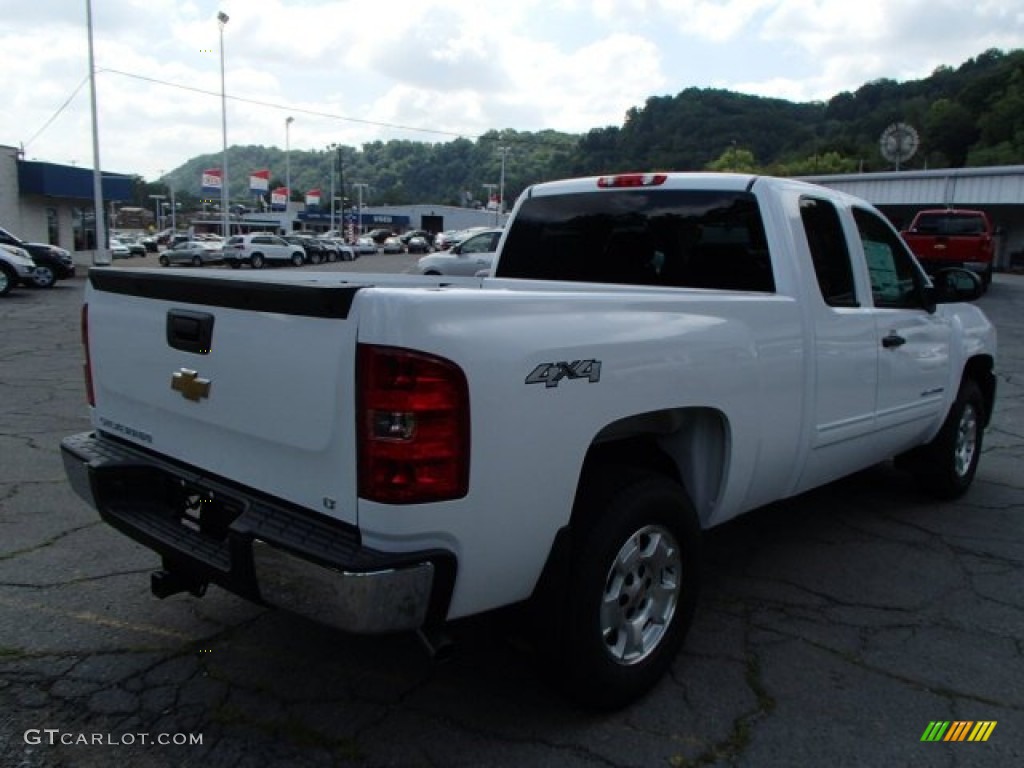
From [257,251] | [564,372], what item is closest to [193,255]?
[257,251]

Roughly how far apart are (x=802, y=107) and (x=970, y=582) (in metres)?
124

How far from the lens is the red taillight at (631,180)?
13.5 ft

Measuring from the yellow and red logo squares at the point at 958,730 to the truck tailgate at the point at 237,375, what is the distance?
7.09 ft

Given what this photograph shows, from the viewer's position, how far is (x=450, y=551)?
2250 mm

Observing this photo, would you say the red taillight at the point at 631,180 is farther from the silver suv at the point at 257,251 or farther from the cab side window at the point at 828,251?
the silver suv at the point at 257,251

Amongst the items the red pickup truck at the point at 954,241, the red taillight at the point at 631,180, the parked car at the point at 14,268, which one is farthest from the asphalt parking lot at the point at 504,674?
the red pickup truck at the point at 954,241

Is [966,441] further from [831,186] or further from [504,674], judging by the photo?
[831,186]

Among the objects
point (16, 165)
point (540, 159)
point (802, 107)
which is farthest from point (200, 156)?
point (16, 165)

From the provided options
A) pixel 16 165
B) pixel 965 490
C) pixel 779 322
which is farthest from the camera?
pixel 16 165

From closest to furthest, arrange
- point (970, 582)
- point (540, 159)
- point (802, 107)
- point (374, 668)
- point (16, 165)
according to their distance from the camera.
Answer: point (374, 668), point (970, 582), point (16, 165), point (540, 159), point (802, 107)

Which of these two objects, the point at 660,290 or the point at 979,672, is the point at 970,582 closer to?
the point at 979,672

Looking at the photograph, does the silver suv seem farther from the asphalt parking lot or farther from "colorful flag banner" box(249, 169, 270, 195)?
the asphalt parking lot

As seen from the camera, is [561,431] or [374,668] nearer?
[561,431]

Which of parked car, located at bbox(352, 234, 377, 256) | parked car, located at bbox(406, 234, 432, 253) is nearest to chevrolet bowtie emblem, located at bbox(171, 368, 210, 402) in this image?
parked car, located at bbox(352, 234, 377, 256)
